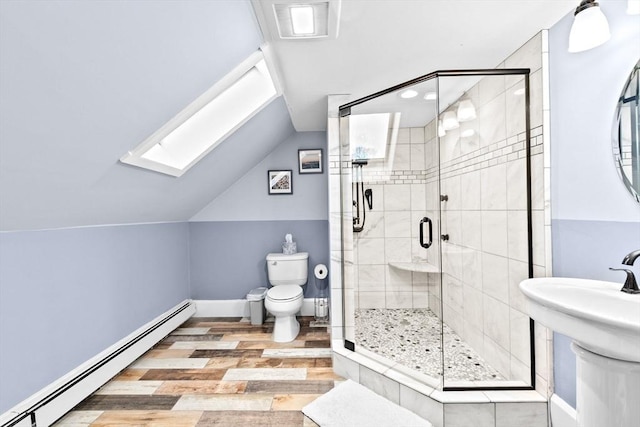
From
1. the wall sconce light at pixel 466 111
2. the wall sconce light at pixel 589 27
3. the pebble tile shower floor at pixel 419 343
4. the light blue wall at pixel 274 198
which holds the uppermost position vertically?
the wall sconce light at pixel 589 27

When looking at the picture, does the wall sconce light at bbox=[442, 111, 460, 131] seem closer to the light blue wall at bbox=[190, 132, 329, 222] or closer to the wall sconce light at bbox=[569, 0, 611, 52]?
the wall sconce light at bbox=[569, 0, 611, 52]

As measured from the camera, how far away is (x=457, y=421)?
1.68 meters

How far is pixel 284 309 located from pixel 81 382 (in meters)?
1.42

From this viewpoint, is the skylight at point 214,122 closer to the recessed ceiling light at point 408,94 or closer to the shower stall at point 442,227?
the shower stall at point 442,227

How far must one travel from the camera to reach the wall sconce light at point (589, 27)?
121 cm

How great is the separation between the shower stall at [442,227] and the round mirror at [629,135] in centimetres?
47

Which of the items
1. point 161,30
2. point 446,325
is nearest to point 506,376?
point 446,325

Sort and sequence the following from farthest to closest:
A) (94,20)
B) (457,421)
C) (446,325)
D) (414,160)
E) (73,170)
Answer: (414,160) < (446,325) < (457,421) < (73,170) < (94,20)

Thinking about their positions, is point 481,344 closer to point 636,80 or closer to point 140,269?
point 636,80

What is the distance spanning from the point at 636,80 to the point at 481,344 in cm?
164

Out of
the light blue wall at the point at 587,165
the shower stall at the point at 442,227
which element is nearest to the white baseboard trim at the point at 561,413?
the light blue wall at the point at 587,165

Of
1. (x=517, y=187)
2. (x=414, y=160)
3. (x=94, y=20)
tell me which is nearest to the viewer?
(x=94, y=20)

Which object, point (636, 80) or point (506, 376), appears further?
point (506, 376)

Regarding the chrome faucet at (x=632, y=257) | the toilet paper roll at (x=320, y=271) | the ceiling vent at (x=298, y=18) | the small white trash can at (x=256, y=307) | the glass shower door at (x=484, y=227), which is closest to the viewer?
the chrome faucet at (x=632, y=257)
